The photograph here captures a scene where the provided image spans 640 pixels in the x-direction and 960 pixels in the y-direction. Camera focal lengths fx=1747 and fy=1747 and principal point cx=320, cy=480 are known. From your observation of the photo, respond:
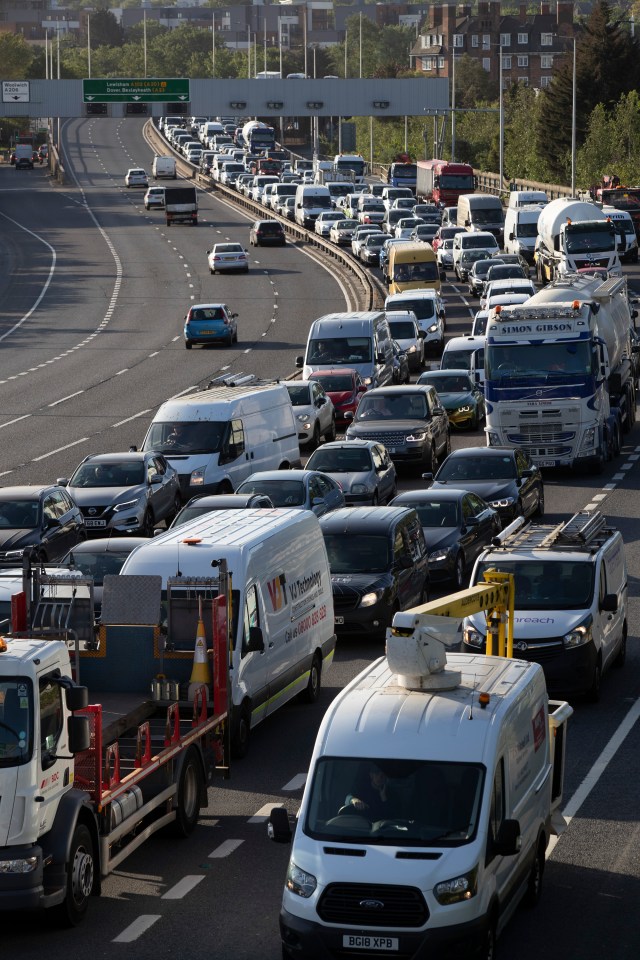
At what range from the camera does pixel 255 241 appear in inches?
3327

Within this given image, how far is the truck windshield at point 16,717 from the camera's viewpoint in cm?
1207

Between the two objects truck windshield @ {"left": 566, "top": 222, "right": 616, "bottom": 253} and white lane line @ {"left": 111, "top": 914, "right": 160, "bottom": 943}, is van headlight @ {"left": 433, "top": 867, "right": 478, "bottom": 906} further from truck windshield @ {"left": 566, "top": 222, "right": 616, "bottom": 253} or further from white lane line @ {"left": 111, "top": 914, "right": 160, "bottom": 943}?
truck windshield @ {"left": 566, "top": 222, "right": 616, "bottom": 253}

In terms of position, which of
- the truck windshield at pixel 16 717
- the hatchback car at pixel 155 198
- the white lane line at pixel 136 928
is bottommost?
the white lane line at pixel 136 928

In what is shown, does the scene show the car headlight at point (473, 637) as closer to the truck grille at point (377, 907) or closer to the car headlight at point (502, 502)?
the truck grille at point (377, 907)

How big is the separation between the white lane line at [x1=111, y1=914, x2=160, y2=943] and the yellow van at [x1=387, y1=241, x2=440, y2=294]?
1860 inches

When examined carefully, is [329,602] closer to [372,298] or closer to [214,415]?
[214,415]

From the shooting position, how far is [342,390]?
41.9m

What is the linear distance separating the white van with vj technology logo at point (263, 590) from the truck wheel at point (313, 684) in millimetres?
11

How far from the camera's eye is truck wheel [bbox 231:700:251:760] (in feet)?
54.6

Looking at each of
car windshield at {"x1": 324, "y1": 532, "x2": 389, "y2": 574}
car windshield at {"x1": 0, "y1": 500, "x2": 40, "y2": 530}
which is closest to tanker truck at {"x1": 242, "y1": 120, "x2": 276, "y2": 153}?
car windshield at {"x1": 0, "y1": 500, "x2": 40, "y2": 530}

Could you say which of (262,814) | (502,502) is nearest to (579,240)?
(502,502)

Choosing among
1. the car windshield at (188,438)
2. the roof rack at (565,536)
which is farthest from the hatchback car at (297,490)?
the roof rack at (565,536)

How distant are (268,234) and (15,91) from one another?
44.3m

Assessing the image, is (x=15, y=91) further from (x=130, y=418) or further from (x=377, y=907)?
(x=377, y=907)
